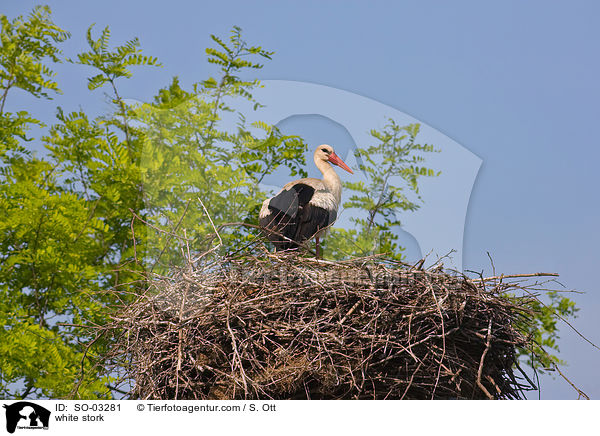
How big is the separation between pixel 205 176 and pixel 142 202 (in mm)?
1448

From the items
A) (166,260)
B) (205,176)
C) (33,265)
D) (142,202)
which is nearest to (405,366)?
(166,260)

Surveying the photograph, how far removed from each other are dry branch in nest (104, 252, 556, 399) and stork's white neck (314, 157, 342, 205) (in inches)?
70.9

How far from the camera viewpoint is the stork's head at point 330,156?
601 centimetres

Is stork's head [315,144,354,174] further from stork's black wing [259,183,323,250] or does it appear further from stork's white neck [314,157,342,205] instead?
stork's black wing [259,183,323,250]

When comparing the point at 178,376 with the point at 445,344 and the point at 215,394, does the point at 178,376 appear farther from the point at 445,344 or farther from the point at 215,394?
the point at 445,344

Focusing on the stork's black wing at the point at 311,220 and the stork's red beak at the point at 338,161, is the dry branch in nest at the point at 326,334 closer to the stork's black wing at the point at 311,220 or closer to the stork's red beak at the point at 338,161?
the stork's black wing at the point at 311,220
